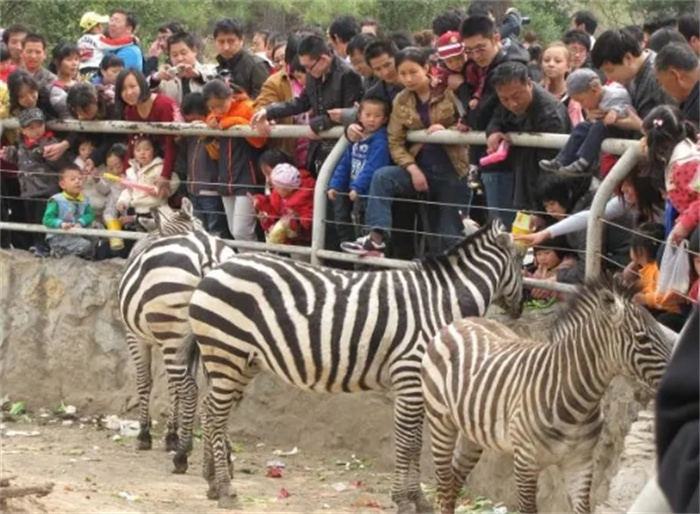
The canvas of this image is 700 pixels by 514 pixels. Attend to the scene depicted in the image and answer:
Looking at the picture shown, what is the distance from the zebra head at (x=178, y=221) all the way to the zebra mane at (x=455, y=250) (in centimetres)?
199

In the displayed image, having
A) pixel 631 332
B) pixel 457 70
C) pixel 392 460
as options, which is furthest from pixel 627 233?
pixel 392 460

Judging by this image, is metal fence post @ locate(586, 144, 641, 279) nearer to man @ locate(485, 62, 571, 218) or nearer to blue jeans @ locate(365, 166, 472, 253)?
man @ locate(485, 62, 571, 218)

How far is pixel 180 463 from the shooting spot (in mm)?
9430

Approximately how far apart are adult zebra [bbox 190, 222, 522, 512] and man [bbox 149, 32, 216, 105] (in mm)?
3298

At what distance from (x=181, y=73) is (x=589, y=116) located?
173 inches

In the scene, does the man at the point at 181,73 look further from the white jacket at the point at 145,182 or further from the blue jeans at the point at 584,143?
the blue jeans at the point at 584,143

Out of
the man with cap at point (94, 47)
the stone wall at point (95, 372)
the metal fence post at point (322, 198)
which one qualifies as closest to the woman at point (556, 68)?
the metal fence post at point (322, 198)

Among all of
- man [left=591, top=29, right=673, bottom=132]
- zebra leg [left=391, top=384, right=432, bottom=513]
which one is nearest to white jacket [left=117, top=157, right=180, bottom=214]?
zebra leg [left=391, top=384, right=432, bottom=513]

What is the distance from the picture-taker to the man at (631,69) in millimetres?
7578

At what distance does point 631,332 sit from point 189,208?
4.04 m

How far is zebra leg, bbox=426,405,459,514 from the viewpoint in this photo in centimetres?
745

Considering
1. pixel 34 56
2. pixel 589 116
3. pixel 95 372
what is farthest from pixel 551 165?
pixel 34 56

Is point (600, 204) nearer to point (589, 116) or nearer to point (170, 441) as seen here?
point (589, 116)

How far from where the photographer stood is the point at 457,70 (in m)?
8.98
